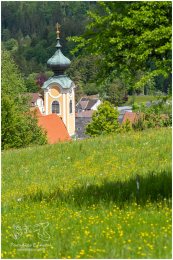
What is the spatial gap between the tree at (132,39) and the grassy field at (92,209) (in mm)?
2128

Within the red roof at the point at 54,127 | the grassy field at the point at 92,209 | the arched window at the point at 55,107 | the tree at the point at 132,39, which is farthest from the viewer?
the arched window at the point at 55,107

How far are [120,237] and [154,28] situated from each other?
10.7ft

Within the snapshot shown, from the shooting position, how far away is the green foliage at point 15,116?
1588 inches

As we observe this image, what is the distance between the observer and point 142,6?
7902 millimetres

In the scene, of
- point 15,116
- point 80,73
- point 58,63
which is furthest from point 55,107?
point 80,73

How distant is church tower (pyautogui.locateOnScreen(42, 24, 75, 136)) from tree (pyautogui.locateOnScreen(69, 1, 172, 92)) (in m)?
79.9

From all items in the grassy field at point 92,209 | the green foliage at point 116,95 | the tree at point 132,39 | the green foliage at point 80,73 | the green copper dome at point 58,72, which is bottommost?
the grassy field at point 92,209

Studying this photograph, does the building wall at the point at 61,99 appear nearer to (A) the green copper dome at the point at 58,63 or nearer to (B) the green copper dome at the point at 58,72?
(B) the green copper dome at the point at 58,72

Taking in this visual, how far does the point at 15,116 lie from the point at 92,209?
32.8 m

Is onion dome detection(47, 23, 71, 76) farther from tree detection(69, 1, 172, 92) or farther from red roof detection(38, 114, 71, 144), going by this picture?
tree detection(69, 1, 172, 92)

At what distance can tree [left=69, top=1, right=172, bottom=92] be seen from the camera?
7816mm

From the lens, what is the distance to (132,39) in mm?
8008

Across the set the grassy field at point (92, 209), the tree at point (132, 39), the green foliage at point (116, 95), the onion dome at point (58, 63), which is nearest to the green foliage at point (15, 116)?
the grassy field at point (92, 209)

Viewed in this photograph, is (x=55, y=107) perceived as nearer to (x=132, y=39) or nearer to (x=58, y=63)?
(x=58, y=63)
